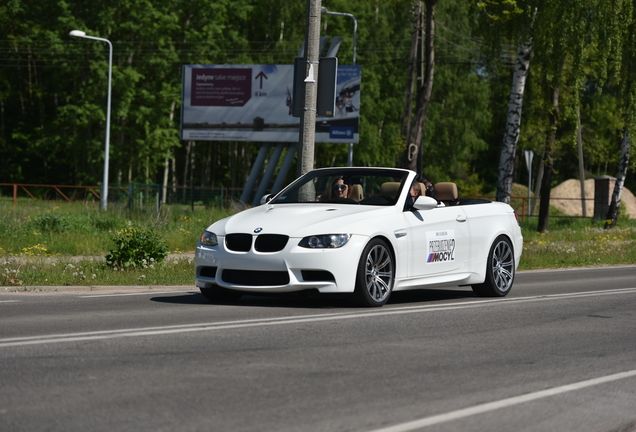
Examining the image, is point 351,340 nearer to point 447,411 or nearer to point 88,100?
point 447,411

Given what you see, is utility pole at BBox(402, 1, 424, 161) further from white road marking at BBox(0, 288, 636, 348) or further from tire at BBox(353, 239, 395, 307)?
tire at BBox(353, 239, 395, 307)

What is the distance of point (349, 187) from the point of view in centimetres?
1181

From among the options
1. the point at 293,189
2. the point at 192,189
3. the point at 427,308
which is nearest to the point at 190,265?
the point at 293,189

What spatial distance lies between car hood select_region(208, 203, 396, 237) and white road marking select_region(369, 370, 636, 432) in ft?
12.7

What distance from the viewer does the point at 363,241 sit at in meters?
10.5

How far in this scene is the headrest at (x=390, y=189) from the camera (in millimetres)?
11617

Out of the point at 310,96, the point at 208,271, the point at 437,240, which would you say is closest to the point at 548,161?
the point at 310,96

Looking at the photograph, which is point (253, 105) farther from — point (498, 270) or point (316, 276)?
point (316, 276)

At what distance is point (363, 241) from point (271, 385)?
4342mm

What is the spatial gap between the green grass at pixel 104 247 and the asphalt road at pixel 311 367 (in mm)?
2760

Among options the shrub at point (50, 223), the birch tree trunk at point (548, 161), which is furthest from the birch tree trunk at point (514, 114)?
the shrub at point (50, 223)

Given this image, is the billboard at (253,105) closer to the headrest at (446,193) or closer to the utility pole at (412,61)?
the utility pole at (412,61)

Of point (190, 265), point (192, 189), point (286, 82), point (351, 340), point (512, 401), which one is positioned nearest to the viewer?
point (512, 401)

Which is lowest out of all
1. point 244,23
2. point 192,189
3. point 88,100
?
point 192,189
